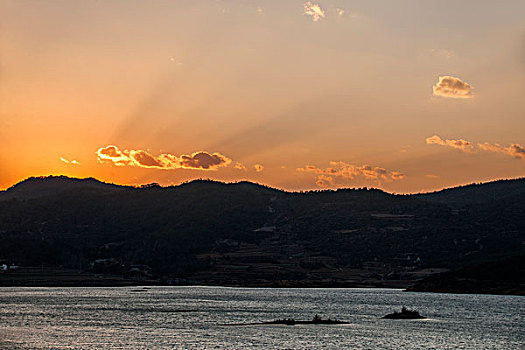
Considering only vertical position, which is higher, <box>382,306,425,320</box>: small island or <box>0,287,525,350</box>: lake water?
<box>382,306,425,320</box>: small island

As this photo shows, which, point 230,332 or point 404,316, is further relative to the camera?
point 404,316

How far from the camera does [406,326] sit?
433ft

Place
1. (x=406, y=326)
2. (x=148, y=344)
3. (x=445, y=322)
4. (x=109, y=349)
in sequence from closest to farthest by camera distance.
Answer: (x=109, y=349)
(x=148, y=344)
(x=406, y=326)
(x=445, y=322)

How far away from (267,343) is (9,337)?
38.5m

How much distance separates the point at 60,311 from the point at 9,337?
2595 inches

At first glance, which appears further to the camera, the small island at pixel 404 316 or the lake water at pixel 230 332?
the small island at pixel 404 316

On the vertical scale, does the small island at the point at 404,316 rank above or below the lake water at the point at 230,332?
above

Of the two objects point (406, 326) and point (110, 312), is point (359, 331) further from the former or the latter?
point (110, 312)

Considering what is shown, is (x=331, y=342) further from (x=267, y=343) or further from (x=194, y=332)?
(x=194, y=332)

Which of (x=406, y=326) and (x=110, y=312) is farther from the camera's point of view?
(x=110, y=312)

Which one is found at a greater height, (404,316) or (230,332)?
(404,316)

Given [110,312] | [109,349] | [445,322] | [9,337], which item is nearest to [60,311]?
[110,312]

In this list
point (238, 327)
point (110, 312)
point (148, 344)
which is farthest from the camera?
point (110, 312)

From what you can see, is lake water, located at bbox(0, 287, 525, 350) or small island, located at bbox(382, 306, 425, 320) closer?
lake water, located at bbox(0, 287, 525, 350)
